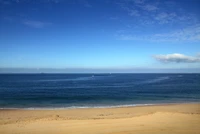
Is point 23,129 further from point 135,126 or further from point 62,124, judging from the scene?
point 135,126

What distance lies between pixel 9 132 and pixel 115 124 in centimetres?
476

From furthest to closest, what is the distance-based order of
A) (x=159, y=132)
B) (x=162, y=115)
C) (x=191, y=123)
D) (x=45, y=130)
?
(x=162, y=115) < (x=191, y=123) < (x=45, y=130) < (x=159, y=132)

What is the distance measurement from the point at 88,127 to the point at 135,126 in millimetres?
2164

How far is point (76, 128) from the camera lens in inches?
392

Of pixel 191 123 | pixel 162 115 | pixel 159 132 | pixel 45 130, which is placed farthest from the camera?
pixel 162 115

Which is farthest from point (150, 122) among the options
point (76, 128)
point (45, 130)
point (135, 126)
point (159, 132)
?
point (45, 130)

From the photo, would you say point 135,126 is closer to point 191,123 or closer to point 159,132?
point 159,132

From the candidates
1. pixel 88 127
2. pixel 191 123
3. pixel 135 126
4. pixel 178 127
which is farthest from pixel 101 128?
pixel 191 123

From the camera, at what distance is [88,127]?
1007cm

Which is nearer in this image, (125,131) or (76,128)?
(125,131)

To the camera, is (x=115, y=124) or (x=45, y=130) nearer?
(x=45, y=130)

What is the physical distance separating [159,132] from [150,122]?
1861mm

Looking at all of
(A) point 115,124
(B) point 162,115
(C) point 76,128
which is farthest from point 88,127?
(B) point 162,115

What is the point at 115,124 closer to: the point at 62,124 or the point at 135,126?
the point at 135,126
